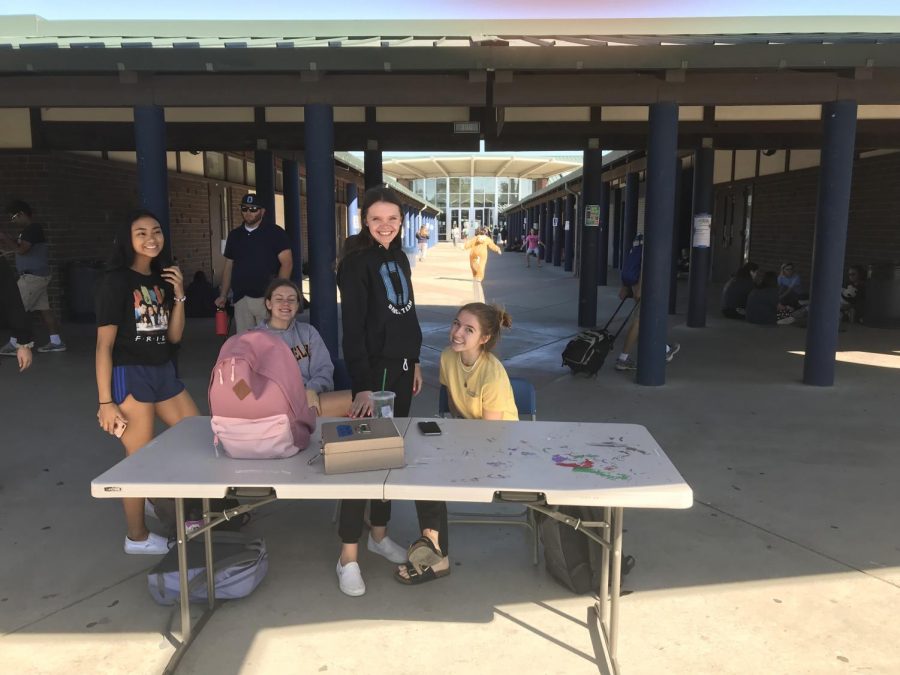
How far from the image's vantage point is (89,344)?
8445 millimetres

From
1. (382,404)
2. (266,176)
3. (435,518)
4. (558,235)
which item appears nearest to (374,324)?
(382,404)

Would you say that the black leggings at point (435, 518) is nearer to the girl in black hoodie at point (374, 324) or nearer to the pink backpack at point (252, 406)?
the girl in black hoodie at point (374, 324)

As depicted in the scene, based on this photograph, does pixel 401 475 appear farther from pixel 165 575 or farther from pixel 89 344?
pixel 89 344

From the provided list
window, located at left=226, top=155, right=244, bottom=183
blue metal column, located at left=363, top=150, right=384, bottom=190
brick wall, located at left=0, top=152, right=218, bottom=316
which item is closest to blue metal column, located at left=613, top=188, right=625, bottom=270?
window, located at left=226, top=155, right=244, bottom=183

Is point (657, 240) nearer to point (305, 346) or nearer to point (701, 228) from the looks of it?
point (701, 228)

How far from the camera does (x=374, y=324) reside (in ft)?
10.0

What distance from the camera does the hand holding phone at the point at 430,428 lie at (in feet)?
8.97

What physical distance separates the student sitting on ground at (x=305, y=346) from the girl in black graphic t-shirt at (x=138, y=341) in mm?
556

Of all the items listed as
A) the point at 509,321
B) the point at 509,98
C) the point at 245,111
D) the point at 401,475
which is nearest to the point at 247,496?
the point at 401,475

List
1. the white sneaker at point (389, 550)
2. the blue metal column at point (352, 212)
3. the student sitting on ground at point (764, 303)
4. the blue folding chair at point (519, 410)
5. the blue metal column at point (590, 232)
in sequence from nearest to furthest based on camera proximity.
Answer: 1. the white sneaker at point (389, 550)
2. the blue folding chair at point (519, 410)
3. the blue metal column at point (590, 232)
4. the student sitting on ground at point (764, 303)
5. the blue metal column at point (352, 212)

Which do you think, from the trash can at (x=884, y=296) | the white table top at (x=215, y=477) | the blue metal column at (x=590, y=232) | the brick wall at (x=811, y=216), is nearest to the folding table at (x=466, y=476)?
the white table top at (x=215, y=477)

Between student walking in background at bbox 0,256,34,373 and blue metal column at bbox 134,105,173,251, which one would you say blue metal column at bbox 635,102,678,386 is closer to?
blue metal column at bbox 134,105,173,251

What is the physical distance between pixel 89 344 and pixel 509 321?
7108 mm

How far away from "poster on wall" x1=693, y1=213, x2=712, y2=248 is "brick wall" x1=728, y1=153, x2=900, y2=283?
1.70 metres
